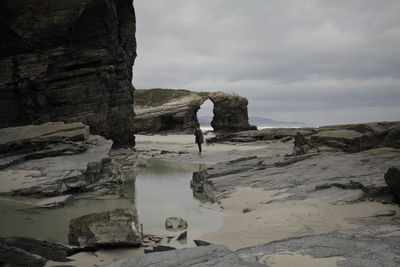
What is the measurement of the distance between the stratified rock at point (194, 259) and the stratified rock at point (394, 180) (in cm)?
622

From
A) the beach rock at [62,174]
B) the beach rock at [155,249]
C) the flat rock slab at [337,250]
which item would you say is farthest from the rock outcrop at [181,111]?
the flat rock slab at [337,250]

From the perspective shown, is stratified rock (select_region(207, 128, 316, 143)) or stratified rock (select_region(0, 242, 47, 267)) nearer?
stratified rock (select_region(0, 242, 47, 267))

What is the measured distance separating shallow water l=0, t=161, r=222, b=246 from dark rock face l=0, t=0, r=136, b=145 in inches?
510

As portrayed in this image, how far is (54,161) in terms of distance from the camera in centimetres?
1870

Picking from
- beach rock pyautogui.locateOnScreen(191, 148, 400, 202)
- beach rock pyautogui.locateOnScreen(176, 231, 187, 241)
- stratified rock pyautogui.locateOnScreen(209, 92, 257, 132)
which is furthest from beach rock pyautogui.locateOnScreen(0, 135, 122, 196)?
stratified rock pyautogui.locateOnScreen(209, 92, 257, 132)

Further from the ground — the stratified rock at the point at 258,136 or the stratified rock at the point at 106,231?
the stratified rock at the point at 258,136

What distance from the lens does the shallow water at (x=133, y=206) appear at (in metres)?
11.1

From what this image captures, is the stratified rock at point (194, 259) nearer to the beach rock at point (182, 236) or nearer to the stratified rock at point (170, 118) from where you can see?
the beach rock at point (182, 236)

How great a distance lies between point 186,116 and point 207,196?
5301 centimetres

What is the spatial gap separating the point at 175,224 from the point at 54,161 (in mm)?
9962

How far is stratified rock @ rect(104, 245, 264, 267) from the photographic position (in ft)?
20.0

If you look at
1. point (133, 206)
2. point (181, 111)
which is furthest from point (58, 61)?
point (181, 111)

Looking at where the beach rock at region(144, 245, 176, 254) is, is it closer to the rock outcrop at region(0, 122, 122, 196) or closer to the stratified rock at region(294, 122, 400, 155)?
the rock outcrop at region(0, 122, 122, 196)

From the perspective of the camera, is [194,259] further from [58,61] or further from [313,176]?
[58,61]
